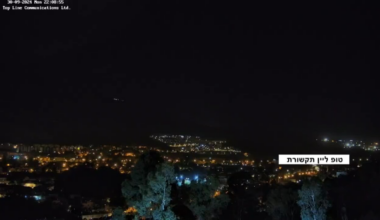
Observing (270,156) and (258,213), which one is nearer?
(258,213)

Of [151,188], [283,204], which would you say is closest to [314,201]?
[283,204]

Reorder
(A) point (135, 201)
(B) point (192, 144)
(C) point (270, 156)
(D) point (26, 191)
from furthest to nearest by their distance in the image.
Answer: (B) point (192, 144)
(C) point (270, 156)
(D) point (26, 191)
(A) point (135, 201)

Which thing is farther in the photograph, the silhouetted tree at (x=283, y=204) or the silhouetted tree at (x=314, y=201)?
the silhouetted tree at (x=283, y=204)

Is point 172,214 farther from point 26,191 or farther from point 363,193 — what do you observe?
point 26,191

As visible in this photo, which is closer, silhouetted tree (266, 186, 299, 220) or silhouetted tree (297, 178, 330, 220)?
silhouetted tree (297, 178, 330, 220)

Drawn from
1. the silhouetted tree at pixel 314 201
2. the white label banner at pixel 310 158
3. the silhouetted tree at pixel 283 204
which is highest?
the white label banner at pixel 310 158

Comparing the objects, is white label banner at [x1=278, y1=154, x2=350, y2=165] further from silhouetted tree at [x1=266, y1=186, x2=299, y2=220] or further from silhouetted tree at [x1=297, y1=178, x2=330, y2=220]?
silhouetted tree at [x1=266, y1=186, x2=299, y2=220]

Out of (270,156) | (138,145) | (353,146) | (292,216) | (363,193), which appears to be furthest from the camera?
(138,145)

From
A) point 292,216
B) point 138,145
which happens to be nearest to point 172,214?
point 292,216

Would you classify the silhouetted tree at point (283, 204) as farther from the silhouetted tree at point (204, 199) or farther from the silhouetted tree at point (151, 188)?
the silhouetted tree at point (151, 188)

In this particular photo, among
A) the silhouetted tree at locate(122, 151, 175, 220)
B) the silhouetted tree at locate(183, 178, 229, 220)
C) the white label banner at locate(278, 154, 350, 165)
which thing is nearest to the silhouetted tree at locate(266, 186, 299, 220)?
the white label banner at locate(278, 154, 350, 165)

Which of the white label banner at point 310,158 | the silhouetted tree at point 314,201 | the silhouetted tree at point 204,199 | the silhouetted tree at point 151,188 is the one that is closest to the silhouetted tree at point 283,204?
the white label banner at point 310,158
